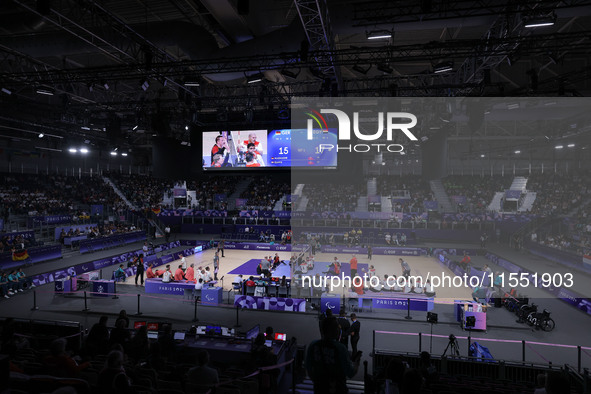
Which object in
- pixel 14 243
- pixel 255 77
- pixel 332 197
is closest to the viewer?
pixel 255 77

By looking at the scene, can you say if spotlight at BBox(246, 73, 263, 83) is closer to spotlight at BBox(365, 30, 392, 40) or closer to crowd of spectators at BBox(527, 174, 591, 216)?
spotlight at BBox(365, 30, 392, 40)

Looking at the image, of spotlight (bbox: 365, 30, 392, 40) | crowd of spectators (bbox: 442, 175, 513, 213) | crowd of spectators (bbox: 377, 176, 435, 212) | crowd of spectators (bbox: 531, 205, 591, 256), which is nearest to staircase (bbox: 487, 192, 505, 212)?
Result: crowd of spectators (bbox: 442, 175, 513, 213)

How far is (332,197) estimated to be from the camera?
36656mm

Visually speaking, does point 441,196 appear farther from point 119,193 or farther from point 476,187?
point 119,193

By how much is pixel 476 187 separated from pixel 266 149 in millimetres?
27542

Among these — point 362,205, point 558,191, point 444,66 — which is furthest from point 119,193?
point 558,191

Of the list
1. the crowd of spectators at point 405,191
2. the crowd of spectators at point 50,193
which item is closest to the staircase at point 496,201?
the crowd of spectators at point 405,191

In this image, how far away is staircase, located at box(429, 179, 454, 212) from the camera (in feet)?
119

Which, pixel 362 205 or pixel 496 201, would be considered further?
pixel 496 201

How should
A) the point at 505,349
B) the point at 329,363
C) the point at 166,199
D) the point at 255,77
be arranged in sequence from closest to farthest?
1. the point at 329,363
2. the point at 505,349
3. the point at 255,77
4. the point at 166,199

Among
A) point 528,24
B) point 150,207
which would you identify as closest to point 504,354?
point 528,24

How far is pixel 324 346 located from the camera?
334 cm

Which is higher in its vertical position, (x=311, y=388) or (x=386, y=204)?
(x=386, y=204)

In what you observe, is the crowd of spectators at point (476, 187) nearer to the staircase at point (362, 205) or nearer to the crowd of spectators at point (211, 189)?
the staircase at point (362, 205)
